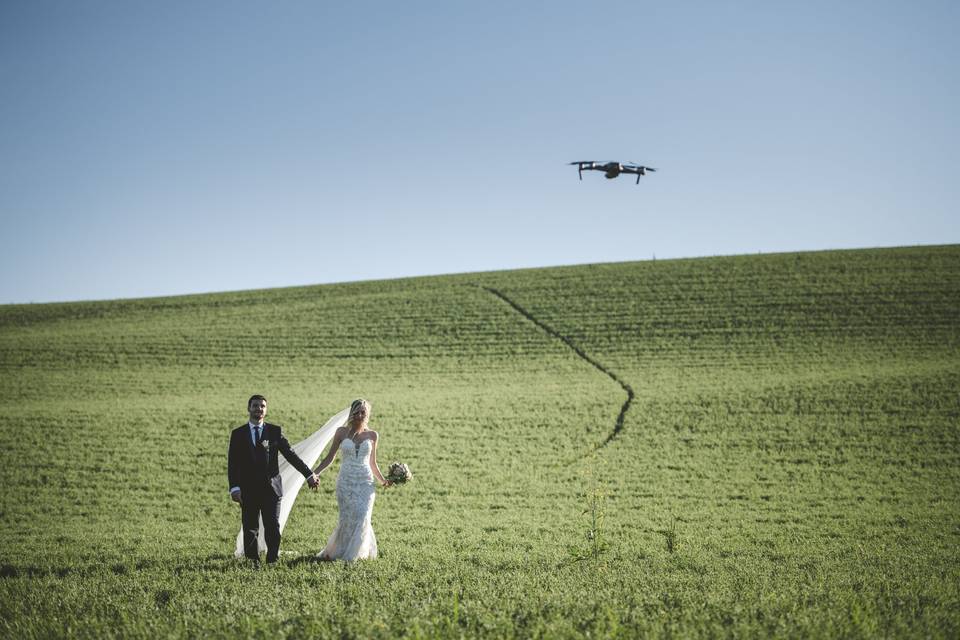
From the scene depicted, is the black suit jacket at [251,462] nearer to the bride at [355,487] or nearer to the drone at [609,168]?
the bride at [355,487]

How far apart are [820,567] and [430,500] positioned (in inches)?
369

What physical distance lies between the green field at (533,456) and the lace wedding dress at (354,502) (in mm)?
722

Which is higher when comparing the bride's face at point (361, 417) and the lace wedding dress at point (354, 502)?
the bride's face at point (361, 417)

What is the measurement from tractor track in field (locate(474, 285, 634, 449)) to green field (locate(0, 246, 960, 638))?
229mm

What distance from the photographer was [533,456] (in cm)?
1931

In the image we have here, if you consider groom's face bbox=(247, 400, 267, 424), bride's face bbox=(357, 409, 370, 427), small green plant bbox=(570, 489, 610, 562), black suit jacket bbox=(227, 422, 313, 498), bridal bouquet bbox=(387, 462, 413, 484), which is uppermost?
groom's face bbox=(247, 400, 267, 424)

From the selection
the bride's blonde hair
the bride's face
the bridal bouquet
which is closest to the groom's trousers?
the bride's blonde hair

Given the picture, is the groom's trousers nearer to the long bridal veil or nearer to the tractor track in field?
the long bridal veil

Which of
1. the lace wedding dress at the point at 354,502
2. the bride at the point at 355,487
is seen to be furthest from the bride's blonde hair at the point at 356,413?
the lace wedding dress at the point at 354,502

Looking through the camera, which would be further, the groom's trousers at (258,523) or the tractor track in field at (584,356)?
the tractor track in field at (584,356)

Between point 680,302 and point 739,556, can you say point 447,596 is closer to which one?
point 739,556

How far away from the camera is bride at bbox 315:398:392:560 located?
9.12 meters

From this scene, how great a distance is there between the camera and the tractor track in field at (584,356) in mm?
22188

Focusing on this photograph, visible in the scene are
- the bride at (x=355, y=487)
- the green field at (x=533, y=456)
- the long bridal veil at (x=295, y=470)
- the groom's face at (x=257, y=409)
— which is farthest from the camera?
the long bridal veil at (x=295, y=470)
